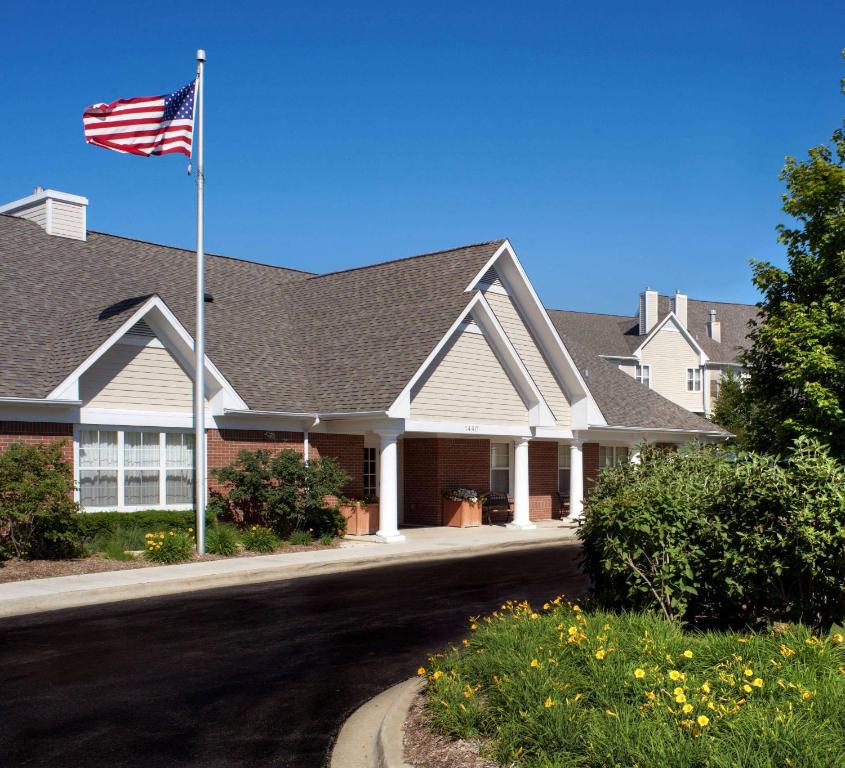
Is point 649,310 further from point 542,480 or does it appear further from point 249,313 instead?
point 249,313

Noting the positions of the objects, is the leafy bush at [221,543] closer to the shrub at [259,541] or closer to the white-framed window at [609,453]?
the shrub at [259,541]

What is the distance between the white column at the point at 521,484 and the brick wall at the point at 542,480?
3.19 meters

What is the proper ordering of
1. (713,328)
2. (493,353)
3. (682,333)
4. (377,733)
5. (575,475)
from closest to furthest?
(377,733), (493,353), (575,475), (682,333), (713,328)

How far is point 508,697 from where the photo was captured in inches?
275

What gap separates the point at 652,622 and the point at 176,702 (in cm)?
440

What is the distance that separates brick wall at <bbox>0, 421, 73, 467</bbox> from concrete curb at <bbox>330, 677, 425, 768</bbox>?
39.5ft

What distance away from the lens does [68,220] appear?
87.8 feet

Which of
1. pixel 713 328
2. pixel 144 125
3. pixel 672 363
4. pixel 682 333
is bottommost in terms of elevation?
pixel 672 363

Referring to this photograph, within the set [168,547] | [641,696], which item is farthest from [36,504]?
[641,696]

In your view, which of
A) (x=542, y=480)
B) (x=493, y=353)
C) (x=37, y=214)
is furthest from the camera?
(x=542, y=480)

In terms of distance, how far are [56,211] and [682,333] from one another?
1752 inches

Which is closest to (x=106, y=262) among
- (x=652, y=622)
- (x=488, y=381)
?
(x=488, y=381)

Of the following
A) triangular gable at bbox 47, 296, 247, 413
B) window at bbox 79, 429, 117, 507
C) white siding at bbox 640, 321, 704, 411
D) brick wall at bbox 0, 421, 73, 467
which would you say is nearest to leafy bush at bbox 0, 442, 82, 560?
brick wall at bbox 0, 421, 73, 467

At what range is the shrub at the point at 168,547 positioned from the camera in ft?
63.0
